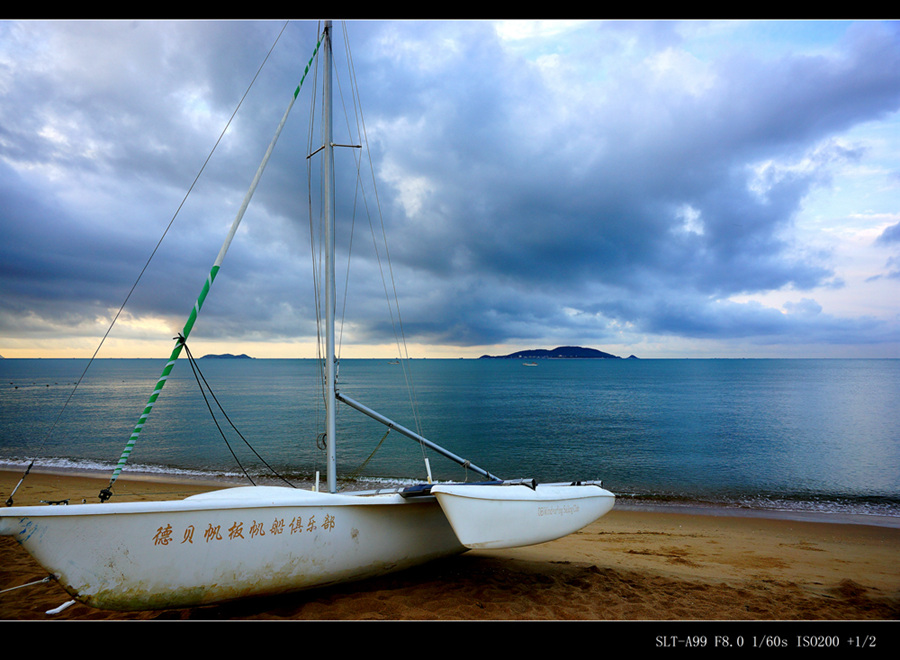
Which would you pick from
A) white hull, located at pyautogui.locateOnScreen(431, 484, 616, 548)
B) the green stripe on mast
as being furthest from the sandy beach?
the green stripe on mast

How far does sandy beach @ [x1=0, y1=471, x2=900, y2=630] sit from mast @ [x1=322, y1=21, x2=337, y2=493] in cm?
148

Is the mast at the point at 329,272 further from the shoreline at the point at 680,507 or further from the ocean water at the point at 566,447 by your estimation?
the shoreline at the point at 680,507

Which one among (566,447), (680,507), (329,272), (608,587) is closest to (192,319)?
(329,272)

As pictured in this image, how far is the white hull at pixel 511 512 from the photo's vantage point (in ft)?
13.7

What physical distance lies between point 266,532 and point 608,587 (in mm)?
4012

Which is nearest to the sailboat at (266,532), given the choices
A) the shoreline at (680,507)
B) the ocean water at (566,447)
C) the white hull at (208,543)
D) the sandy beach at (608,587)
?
the white hull at (208,543)

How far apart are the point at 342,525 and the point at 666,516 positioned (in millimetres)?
9239

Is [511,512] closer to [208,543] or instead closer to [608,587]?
[608,587]

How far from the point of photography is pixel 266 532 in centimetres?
362

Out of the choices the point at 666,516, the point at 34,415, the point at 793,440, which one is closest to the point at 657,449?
the point at 793,440

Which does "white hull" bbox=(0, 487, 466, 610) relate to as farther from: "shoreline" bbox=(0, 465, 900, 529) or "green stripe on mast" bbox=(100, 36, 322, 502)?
"shoreline" bbox=(0, 465, 900, 529)

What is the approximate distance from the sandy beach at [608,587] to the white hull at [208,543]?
1.43 ft
